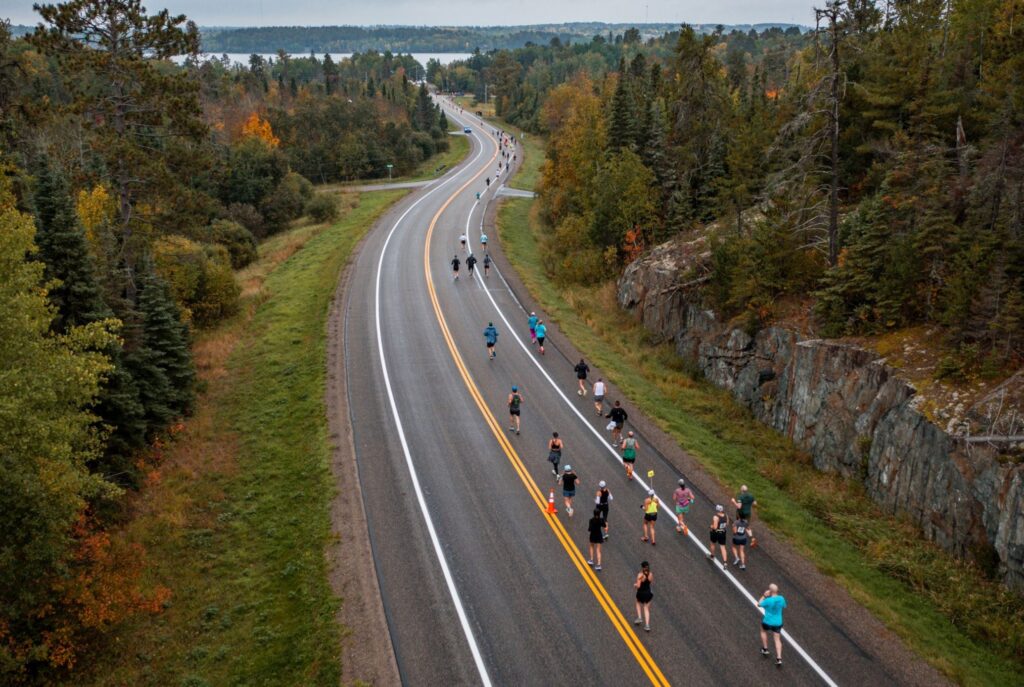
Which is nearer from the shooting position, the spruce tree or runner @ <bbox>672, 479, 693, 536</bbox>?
runner @ <bbox>672, 479, 693, 536</bbox>

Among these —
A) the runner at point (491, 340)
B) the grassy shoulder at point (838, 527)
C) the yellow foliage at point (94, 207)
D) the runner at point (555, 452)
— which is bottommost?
the grassy shoulder at point (838, 527)

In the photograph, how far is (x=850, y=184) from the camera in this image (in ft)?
107

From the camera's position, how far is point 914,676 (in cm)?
1405

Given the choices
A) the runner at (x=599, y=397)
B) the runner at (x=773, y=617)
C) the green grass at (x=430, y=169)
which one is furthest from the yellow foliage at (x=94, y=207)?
the green grass at (x=430, y=169)

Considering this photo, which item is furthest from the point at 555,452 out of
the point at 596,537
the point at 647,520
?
the point at 596,537

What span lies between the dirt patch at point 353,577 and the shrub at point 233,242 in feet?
100.0

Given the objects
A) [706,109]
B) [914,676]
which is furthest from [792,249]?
[706,109]

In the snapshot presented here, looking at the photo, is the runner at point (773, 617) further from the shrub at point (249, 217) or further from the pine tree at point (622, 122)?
the shrub at point (249, 217)

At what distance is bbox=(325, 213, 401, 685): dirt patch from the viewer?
1418 centimetres

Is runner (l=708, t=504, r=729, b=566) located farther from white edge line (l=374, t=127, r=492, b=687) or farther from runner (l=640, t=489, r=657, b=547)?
white edge line (l=374, t=127, r=492, b=687)

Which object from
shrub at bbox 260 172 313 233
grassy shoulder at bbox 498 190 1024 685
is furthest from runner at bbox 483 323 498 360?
shrub at bbox 260 172 313 233

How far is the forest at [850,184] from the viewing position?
21.4 metres

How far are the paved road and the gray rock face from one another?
5.23 meters

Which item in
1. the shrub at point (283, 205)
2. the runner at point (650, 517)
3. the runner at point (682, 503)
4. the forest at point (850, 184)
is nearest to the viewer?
the runner at point (650, 517)
